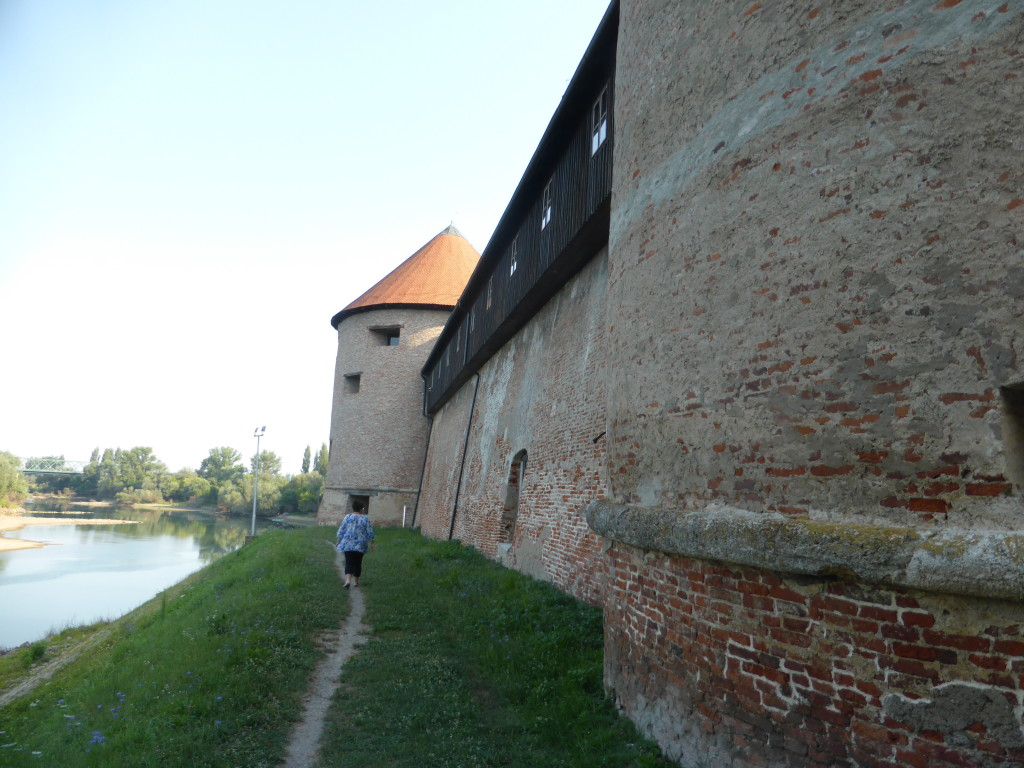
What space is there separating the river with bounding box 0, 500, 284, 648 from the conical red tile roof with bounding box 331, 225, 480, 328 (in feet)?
43.3

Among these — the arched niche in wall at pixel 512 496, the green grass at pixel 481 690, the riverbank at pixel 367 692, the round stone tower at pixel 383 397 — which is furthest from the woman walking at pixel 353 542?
the round stone tower at pixel 383 397

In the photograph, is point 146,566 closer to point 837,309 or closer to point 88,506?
point 837,309

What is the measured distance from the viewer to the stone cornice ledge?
99.6 inches

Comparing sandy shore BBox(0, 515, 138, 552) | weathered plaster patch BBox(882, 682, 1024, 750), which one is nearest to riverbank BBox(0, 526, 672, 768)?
weathered plaster patch BBox(882, 682, 1024, 750)

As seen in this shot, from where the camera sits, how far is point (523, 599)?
762 centimetres

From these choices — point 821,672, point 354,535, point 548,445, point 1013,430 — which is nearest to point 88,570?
point 354,535

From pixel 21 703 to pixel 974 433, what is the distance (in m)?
11.0

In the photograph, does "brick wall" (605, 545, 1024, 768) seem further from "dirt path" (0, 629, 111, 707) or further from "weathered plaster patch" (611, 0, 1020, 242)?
"dirt path" (0, 629, 111, 707)

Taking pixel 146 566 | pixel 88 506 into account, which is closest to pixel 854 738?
pixel 146 566

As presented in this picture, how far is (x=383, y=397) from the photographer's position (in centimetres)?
2588

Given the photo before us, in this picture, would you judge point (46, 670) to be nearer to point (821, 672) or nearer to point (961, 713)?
point (821, 672)

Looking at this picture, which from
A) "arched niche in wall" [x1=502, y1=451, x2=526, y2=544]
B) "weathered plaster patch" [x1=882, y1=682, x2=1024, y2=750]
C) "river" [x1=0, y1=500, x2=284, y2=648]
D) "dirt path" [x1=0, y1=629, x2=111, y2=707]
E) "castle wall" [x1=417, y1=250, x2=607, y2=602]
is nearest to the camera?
"weathered plaster patch" [x1=882, y1=682, x2=1024, y2=750]

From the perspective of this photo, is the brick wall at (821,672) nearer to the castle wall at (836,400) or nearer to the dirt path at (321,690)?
the castle wall at (836,400)

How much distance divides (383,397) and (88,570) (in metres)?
14.0
